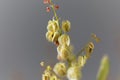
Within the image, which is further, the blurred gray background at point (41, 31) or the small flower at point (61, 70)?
the blurred gray background at point (41, 31)

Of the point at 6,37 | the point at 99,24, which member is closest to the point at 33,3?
the point at 6,37

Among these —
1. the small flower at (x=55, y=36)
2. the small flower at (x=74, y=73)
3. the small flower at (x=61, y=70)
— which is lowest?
the small flower at (x=74, y=73)

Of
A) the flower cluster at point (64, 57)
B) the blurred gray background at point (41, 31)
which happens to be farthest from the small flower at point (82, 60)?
the blurred gray background at point (41, 31)

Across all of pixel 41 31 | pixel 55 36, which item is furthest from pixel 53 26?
pixel 41 31

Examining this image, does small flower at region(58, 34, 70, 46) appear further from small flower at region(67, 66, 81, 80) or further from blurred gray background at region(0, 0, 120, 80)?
blurred gray background at region(0, 0, 120, 80)

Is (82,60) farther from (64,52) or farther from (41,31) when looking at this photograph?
(41,31)

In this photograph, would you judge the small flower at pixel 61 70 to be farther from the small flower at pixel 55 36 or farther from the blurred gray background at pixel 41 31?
the blurred gray background at pixel 41 31
